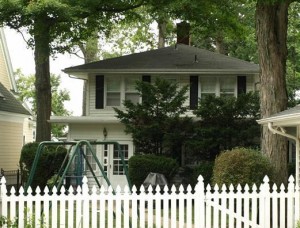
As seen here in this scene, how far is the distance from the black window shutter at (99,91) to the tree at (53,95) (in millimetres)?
25791

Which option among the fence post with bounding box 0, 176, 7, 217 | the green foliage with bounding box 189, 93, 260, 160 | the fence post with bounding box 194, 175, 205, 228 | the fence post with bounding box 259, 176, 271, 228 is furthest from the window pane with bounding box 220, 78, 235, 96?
the fence post with bounding box 0, 176, 7, 217

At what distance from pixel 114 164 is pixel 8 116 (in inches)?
315

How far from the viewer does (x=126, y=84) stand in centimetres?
2556

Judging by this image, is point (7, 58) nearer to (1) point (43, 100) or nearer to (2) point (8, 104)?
(2) point (8, 104)

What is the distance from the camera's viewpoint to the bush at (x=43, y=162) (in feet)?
70.8

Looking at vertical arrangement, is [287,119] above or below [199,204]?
above

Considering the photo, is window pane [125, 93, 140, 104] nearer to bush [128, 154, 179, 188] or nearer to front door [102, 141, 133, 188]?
front door [102, 141, 133, 188]

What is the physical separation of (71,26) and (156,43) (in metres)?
18.8

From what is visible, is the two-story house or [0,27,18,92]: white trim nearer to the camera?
the two-story house

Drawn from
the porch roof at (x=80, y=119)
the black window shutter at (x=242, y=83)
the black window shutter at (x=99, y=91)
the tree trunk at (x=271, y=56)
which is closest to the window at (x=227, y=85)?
the black window shutter at (x=242, y=83)

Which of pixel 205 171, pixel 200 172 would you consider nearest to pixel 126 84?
pixel 200 172

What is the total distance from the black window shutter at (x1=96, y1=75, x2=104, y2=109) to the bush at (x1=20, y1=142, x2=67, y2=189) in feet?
11.7

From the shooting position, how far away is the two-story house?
24703 mm

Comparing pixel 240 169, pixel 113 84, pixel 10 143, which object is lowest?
pixel 240 169
